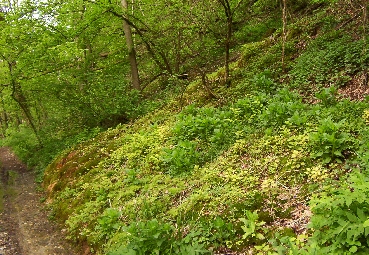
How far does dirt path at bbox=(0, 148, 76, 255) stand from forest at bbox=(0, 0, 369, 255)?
48 centimetres

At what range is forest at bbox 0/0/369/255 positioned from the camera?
4777mm

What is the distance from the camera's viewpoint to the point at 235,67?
11.6 m

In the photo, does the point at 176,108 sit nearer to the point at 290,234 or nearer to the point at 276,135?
the point at 276,135

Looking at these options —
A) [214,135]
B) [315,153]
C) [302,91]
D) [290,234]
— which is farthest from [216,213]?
[302,91]

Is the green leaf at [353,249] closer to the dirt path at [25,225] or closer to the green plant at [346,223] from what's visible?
the green plant at [346,223]

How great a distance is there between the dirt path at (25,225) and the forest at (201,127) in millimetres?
478

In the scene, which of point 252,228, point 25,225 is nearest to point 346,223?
point 252,228

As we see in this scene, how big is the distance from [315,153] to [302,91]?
321 cm

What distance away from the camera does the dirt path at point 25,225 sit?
7773mm

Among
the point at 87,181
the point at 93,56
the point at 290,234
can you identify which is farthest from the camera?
the point at 93,56

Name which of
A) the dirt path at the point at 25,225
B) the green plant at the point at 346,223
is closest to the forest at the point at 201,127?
the green plant at the point at 346,223

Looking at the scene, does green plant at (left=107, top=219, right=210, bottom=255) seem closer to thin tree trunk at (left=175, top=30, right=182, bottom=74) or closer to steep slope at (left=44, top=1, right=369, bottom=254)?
steep slope at (left=44, top=1, right=369, bottom=254)

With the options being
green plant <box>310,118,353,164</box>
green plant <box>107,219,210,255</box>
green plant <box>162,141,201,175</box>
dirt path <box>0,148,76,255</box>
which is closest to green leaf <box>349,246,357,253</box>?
green plant <box>310,118,353,164</box>

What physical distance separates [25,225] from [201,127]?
6139 millimetres
